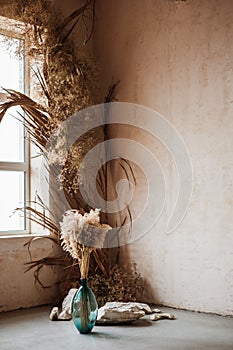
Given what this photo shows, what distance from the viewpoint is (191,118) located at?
16.5ft

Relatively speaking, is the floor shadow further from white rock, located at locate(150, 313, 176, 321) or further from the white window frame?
the white window frame

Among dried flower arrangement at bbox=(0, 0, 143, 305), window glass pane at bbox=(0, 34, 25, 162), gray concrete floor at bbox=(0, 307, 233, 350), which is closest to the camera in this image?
gray concrete floor at bbox=(0, 307, 233, 350)

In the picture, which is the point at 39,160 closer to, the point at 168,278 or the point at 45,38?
the point at 45,38

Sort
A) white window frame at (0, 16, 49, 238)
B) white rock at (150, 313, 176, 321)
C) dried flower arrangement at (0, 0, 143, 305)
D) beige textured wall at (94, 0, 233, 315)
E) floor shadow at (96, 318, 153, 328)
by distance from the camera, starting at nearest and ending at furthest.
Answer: floor shadow at (96, 318, 153, 328), white rock at (150, 313, 176, 321), beige textured wall at (94, 0, 233, 315), dried flower arrangement at (0, 0, 143, 305), white window frame at (0, 16, 49, 238)

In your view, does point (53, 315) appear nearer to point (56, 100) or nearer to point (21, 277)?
point (21, 277)

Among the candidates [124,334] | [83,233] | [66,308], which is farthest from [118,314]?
[83,233]

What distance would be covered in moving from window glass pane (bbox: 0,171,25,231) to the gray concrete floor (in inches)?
38.1

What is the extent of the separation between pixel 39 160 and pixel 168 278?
1.69 metres

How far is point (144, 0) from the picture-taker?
546 centimetres

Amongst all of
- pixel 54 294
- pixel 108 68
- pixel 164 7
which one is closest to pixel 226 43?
pixel 164 7

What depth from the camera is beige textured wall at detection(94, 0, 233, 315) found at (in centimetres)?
476

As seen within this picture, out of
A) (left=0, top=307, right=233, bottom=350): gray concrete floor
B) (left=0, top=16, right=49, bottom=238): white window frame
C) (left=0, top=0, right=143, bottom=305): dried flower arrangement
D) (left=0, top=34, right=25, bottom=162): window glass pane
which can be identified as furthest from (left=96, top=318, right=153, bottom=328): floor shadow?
(left=0, top=34, right=25, bottom=162): window glass pane

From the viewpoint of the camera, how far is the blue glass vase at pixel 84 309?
4.06m

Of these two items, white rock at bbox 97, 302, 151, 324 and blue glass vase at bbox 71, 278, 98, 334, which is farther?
white rock at bbox 97, 302, 151, 324
